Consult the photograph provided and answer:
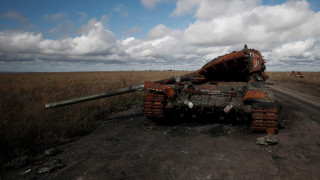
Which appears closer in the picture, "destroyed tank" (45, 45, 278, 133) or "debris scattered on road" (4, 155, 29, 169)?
"debris scattered on road" (4, 155, 29, 169)

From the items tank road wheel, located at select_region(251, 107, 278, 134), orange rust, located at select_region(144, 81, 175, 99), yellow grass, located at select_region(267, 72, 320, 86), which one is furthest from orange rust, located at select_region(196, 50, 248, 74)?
yellow grass, located at select_region(267, 72, 320, 86)

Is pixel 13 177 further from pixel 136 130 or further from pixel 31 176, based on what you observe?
pixel 136 130

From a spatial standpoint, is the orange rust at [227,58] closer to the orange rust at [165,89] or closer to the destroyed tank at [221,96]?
the destroyed tank at [221,96]

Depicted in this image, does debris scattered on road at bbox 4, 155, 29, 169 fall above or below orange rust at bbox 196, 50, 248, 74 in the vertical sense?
below

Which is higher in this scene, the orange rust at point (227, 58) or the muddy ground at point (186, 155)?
the orange rust at point (227, 58)

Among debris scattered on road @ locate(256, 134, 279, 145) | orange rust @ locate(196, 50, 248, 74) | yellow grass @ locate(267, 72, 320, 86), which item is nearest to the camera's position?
debris scattered on road @ locate(256, 134, 279, 145)

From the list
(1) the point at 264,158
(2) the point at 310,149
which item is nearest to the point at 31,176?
(1) the point at 264,158

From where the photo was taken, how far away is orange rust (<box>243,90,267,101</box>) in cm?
526

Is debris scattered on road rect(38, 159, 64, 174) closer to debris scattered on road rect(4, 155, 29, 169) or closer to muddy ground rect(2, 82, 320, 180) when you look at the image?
muddy ground rect(2, 82, 320, 180)

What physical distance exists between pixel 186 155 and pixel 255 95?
2700 millimetres

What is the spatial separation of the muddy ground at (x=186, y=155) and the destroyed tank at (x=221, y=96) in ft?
1.39

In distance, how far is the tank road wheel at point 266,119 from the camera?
5.00 meters

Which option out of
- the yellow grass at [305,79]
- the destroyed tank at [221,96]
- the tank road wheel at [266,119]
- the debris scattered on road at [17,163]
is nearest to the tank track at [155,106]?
the destroyed tank at [221,96]

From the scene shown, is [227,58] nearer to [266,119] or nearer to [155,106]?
[266,119]
